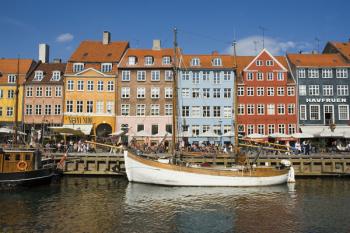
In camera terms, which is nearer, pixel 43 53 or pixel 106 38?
pixel 106 38

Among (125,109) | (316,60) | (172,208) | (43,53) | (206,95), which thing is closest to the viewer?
(172,208)

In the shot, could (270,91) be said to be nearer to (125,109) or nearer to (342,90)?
(342,90)

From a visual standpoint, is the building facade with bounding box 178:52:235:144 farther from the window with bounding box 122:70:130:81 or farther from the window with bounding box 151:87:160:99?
the window with bounding box 122:70:130:81

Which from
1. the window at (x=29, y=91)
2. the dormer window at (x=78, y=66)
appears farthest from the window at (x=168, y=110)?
the window at (x=29, y=91)

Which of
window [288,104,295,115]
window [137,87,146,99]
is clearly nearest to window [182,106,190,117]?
window [137,87,146,99]

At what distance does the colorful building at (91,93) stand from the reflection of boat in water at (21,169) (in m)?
19.3

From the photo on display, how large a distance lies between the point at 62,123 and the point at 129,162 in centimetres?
2240

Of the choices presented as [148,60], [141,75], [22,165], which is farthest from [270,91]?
[22,165]

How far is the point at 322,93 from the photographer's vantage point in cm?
5278

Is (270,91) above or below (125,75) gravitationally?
below

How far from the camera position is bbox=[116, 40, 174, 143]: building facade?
5153cm

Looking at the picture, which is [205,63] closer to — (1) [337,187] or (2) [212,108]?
(2) [212,108]

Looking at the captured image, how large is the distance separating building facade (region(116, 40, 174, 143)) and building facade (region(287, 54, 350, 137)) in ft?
61.0

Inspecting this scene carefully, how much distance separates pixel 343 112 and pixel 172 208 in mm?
38366
